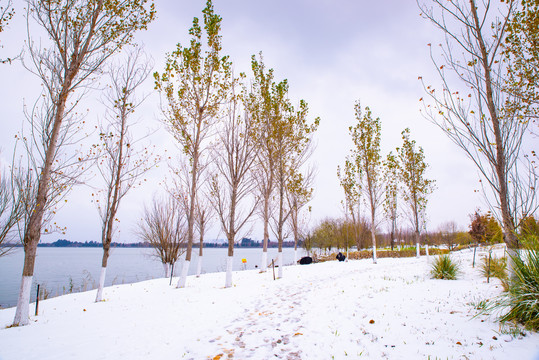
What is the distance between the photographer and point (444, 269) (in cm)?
814

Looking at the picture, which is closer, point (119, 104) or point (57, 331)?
point (57, 331)

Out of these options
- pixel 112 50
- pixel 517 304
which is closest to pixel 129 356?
pixel 517 304

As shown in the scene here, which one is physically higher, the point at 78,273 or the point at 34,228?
the point at 34,228

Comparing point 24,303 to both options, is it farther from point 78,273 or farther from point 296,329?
point 78,273

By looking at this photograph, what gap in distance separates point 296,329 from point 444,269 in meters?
6.28

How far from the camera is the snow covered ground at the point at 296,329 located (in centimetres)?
359

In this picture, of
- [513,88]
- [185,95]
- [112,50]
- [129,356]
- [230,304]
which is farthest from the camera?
[185,95]

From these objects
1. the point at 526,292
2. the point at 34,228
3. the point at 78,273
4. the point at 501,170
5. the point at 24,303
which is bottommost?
the point at 78,273

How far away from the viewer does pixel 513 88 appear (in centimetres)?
596

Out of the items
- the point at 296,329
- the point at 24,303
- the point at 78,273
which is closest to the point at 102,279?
the point at 24,303

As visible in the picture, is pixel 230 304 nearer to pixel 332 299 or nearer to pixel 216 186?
pixel 332 299

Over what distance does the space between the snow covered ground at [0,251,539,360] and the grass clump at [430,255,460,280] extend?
0.50 m

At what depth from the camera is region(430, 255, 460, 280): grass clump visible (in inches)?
313

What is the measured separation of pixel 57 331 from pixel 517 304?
8.85 m
